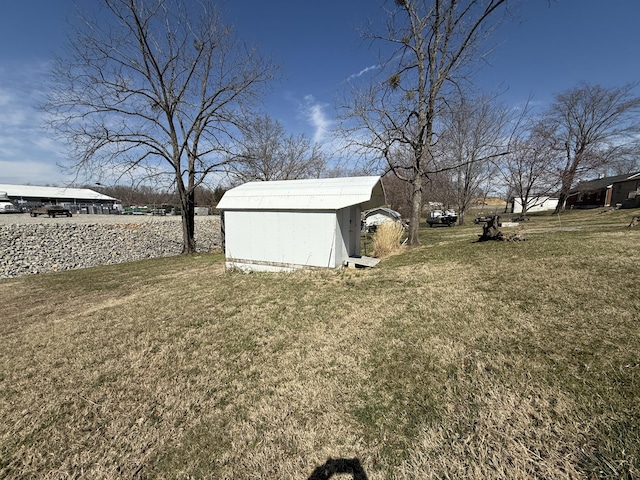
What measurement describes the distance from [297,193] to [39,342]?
648 cm

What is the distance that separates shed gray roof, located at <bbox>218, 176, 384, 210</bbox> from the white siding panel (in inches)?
9.4

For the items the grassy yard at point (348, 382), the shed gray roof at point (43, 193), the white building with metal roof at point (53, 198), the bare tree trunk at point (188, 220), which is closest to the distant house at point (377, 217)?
the bare tree trunk at point (188, 220)

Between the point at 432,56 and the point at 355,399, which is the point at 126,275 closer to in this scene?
the point at 355,399

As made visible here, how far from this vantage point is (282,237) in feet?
27.2

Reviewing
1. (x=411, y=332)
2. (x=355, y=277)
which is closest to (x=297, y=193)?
(x=355, y=277)

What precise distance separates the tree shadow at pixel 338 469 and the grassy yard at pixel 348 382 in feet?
0.14

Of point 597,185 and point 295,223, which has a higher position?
point 597,185

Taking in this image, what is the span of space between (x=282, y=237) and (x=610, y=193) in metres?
42.4

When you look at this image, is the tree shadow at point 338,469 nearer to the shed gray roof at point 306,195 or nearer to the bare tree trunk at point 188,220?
the shed gray roof at point 306,195

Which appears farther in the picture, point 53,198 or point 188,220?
point 53,198

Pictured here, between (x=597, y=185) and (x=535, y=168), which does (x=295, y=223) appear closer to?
(x=535, y=168)

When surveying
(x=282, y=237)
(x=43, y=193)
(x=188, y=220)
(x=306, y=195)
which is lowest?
(x=282, y=237)

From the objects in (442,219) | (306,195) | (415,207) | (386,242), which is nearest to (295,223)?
(306,195)

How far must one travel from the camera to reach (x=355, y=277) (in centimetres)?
698
